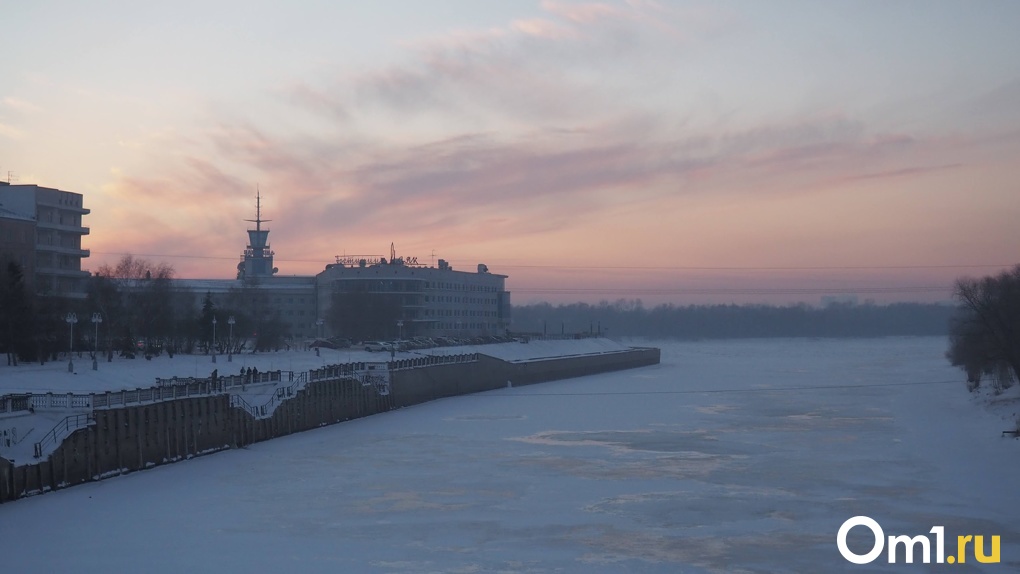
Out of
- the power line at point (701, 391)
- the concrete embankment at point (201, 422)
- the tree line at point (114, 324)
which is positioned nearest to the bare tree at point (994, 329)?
the power line at point (701, 391)

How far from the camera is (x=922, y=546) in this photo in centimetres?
2117

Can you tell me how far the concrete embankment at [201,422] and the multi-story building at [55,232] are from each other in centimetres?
2271

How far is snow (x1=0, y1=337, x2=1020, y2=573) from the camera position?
20469mm

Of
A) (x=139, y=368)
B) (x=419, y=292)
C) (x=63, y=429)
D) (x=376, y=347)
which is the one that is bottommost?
(x=63, y=429)

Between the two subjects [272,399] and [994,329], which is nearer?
[272,399]

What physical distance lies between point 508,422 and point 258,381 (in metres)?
11.7

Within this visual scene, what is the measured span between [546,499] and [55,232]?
5132 cm

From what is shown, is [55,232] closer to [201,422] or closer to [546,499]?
[201,422]

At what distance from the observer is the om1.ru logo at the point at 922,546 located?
20109 millimetres

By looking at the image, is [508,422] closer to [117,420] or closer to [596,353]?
[117,420]

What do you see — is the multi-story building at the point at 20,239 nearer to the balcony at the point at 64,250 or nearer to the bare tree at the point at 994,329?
the balcony at the point at 64,250

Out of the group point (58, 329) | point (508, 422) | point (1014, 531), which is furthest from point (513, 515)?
point (58, 329)

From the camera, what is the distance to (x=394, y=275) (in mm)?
112875

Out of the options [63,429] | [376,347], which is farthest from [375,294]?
[63,429]
